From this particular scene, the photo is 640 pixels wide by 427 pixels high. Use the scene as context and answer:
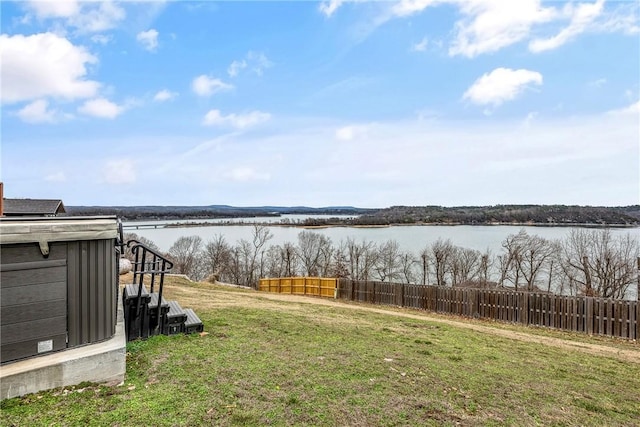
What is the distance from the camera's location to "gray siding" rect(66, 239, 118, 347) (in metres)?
3.63

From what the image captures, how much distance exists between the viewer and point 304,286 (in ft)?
64.5

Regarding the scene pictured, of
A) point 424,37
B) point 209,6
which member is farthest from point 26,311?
point 424,37

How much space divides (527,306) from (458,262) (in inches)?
1073

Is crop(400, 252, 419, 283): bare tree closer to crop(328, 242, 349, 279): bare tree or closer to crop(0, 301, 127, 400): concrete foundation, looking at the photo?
crop(328, 242, 349, 279): bare tree

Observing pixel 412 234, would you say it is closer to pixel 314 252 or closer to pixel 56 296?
pixel 314 252

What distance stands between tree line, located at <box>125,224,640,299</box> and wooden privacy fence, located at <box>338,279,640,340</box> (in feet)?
39.5

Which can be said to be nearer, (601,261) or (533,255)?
(601,261)

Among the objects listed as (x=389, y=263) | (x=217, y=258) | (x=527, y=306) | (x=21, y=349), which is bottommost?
(x=389, y=263)

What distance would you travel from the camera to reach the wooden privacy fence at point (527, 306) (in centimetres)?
975

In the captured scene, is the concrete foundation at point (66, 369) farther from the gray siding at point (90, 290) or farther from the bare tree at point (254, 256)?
the bare tree at point (254, 256)

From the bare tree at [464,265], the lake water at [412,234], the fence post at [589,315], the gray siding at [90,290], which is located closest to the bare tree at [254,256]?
the lake water at [412,234]

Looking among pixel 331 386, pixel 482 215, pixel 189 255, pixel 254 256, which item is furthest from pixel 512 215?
pixel 331 386

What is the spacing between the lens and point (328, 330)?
6.24m

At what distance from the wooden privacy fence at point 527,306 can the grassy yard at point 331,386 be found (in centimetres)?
468
